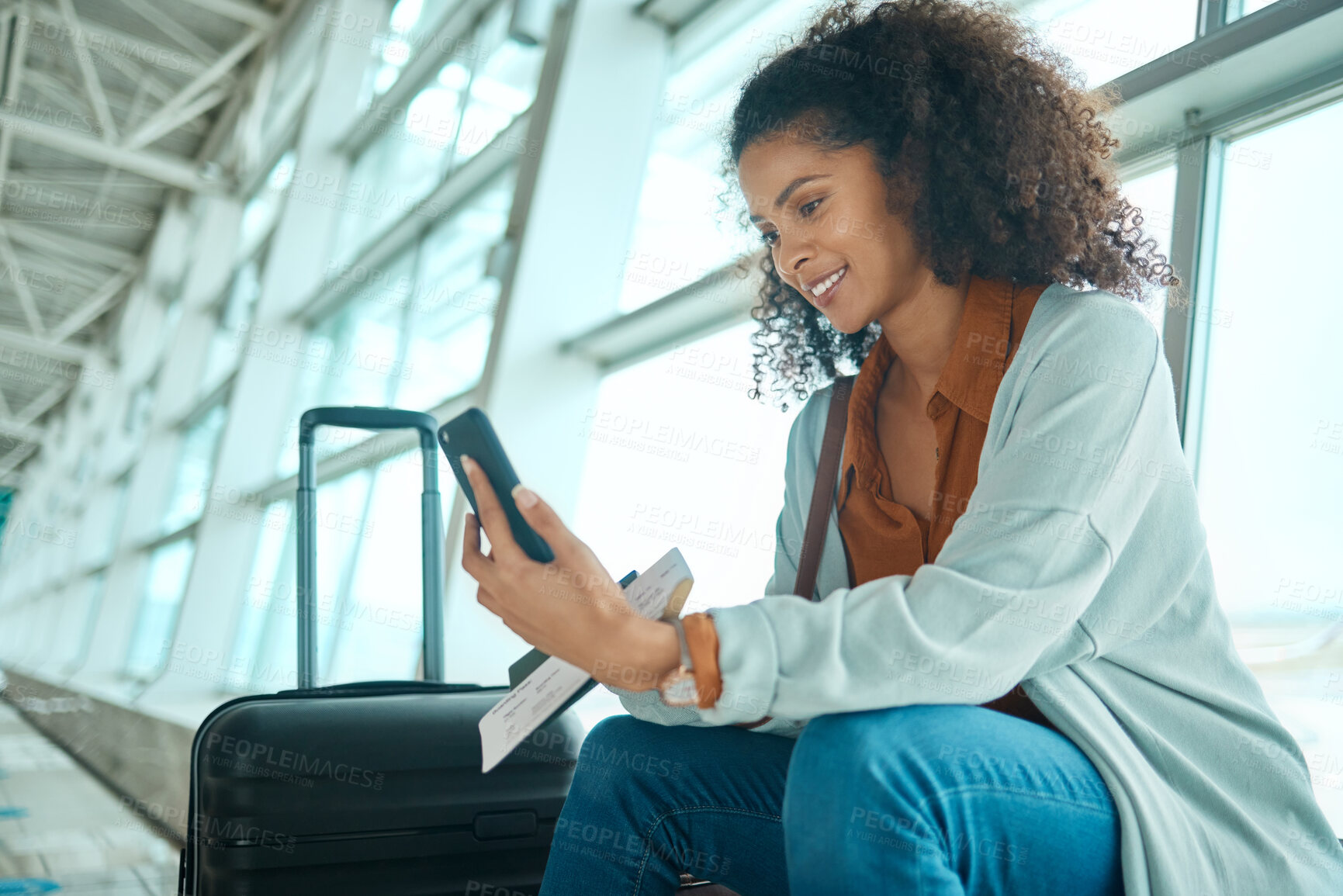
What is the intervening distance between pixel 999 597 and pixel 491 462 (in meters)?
0.48

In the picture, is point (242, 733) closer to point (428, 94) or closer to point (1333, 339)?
point (1333, 339)

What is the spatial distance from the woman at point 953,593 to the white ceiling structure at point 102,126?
7762mm

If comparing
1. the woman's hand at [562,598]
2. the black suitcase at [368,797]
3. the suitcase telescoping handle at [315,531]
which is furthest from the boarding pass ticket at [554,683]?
the suitcase telescoping handle at [315,531]

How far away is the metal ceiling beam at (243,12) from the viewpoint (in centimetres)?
770

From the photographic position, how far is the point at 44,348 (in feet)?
42.5

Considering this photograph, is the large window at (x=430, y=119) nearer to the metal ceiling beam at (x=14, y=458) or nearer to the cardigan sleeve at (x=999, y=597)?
the cardigan sleeve at (x=999, y=597)

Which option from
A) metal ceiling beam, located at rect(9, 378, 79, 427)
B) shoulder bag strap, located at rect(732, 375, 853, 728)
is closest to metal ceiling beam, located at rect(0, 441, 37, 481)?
metal ceiling beam, located at rect(9, 378, 79, 427)

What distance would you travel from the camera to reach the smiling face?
1.20 m

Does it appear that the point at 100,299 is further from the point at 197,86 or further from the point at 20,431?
the point at 20,431

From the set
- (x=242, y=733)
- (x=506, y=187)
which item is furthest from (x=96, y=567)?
(x=242, y=733)

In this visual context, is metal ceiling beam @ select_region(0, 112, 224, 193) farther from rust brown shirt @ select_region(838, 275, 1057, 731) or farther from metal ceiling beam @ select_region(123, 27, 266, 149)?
rust brown shirt @ select_region(838, 275, 1057, 731)

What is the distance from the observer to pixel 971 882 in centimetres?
81

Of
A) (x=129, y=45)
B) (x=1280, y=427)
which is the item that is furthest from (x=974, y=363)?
(x=129, y=45)

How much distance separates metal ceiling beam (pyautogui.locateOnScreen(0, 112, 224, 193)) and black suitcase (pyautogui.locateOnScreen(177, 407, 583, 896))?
8095 millimetres
